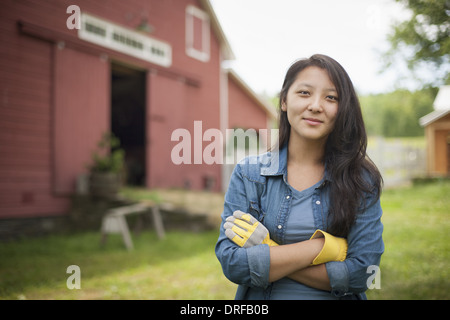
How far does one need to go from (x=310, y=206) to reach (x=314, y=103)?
0.45 meters

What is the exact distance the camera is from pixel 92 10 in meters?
7.04

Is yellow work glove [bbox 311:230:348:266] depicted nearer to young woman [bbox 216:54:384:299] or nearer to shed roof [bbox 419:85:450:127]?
young woman [bbox 216:54:384:299]

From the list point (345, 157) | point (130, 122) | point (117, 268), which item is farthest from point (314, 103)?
point (130, 122)

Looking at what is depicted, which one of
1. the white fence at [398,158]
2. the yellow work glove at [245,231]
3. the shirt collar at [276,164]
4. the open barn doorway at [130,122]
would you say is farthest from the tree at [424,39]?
the open barn doorway at [130,122]

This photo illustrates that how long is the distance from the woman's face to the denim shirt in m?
0.20

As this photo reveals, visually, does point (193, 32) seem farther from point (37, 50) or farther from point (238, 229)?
point (238, 229)

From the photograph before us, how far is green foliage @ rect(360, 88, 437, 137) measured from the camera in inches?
107

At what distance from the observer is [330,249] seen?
1444mm

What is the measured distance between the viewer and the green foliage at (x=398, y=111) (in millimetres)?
2711

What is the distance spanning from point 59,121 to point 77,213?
1.76m

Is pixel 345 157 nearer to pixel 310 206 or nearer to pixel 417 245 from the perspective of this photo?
pixel 310 206

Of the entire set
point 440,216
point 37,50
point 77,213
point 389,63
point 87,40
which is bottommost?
point 77,213

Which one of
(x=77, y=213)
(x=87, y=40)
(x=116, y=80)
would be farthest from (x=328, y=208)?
(x=116, y=80)
